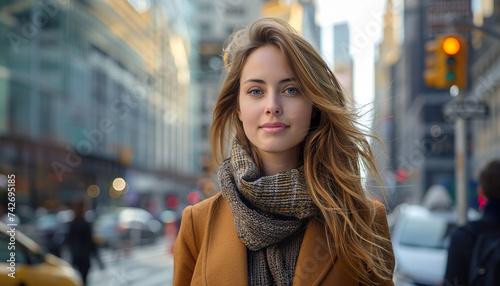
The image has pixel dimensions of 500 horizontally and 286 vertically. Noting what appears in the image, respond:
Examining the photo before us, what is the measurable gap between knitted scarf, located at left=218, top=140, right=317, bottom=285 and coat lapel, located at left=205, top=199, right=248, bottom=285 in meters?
0.06

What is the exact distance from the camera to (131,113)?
3784 cm

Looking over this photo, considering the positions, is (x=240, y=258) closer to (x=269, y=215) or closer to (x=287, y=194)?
(x=269, y=215)

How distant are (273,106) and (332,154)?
0.33 m

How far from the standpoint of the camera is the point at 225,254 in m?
2.00

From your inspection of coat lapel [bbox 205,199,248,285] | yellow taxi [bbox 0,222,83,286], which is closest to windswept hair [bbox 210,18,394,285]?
coat lapel [bbox 205,199,248,285]

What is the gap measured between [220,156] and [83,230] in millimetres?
7040

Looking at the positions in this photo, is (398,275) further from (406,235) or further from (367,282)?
(367,282)

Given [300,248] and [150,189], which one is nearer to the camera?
[300,248]

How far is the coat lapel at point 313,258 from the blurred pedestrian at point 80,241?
7.37 metres

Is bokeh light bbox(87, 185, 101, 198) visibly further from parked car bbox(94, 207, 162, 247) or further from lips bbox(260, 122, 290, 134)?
lips bbox(260, 122, 290, 134)

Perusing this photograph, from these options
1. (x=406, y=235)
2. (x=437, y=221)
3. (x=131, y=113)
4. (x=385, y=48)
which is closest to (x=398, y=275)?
(x=406, y=235)

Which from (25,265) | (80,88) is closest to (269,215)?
(25,265)

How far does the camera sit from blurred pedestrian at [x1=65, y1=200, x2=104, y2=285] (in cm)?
861

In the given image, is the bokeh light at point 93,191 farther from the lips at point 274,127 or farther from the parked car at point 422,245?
the lips at point 274,127
